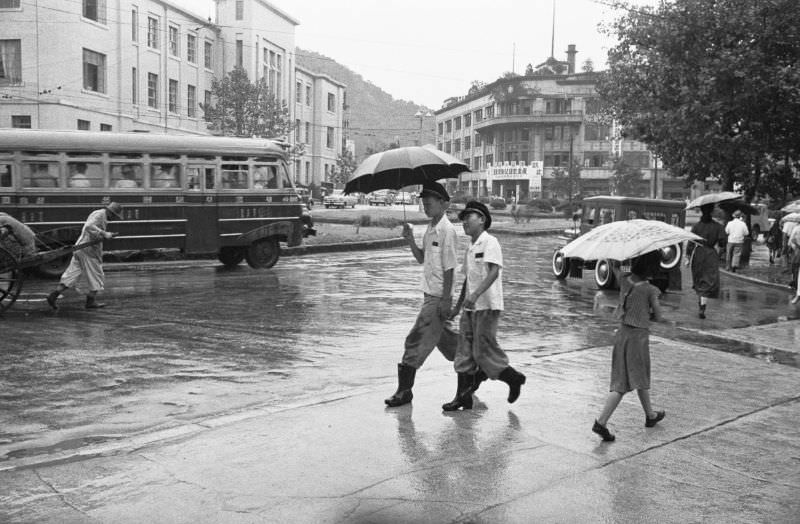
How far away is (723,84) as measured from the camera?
20.4 meters

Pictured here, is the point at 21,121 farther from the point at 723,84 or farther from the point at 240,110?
the point at 723,84

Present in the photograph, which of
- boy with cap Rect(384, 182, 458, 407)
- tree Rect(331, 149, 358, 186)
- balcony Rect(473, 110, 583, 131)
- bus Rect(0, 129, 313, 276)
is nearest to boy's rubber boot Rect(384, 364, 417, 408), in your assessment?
boy with cap Rect(384, 182, 458, 407)

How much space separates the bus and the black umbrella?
1104 cm

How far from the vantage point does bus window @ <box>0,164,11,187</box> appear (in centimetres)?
1625

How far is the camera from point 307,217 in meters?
20.6

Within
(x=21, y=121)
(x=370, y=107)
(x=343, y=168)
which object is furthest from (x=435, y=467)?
(x=370, y=107)

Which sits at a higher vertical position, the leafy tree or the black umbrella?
the leafy tree

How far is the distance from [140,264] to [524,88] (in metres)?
70.8

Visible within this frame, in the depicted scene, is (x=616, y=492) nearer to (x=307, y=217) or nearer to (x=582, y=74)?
(x=307, y=217)

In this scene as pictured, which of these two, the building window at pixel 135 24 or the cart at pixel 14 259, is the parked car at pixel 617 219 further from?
the building window at pixel 135 24

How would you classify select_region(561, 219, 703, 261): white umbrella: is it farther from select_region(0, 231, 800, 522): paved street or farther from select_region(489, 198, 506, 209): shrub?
select_region(489, 198, 506, 209): shrub

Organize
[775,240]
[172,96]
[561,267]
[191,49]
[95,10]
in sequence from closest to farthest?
[561,267], [775,240], [95,10], [172,96], [191,49]

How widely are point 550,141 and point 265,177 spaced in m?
69.4

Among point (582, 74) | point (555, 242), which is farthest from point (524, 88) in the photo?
point (555, 242)
